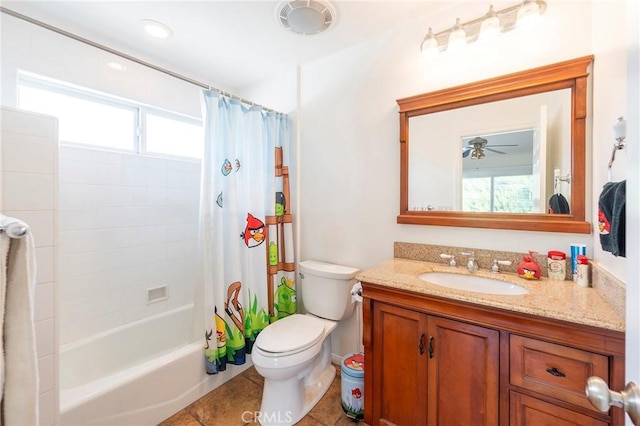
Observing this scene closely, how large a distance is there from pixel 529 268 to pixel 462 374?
612 millimetres

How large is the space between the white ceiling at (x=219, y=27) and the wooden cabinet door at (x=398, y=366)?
166 centimetres

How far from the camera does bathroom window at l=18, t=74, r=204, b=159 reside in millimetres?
1685

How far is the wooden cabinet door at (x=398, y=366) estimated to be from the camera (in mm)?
1240

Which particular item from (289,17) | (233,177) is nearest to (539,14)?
(289,17)

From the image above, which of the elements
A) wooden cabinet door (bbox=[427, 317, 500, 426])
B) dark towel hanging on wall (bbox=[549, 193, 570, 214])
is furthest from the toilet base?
dark towel hanging on wall (bbox=[549, 193, 570, 214])

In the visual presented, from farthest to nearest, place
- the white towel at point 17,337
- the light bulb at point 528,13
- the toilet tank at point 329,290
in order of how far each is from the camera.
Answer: the toilet tank at point 329,290
the light bulb at point 528,13
the white towel at point 17,337

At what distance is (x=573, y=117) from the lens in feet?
4.18

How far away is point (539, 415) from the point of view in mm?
983

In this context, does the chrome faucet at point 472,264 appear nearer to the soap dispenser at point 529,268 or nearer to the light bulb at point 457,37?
the soap dispenser at point 529,268

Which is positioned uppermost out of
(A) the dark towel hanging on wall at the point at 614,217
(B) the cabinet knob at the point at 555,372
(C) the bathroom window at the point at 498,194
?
(C) the bathroom window at the point at 498,194

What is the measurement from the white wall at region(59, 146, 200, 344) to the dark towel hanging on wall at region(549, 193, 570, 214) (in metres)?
2.54

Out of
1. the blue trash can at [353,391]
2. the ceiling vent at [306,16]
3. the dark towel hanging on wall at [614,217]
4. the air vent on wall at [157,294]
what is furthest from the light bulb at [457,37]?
the air vent on wall at [157,294]

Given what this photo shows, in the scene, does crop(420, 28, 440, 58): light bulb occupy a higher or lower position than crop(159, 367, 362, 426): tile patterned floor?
higher

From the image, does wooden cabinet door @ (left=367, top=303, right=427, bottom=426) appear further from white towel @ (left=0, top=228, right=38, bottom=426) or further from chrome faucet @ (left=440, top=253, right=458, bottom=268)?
white towel @ (left=0, top=228, right=38, bottom=426)
